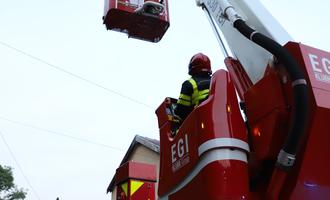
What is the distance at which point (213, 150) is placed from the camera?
2.58 m

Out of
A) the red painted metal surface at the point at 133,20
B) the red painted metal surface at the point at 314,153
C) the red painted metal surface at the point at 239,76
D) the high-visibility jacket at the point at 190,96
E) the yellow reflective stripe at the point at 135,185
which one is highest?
the red painted metal surface at the point at 133,20

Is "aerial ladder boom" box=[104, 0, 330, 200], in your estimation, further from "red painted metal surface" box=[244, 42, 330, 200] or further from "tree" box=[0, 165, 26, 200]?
"tree" box=[0, 165, 26, 200]

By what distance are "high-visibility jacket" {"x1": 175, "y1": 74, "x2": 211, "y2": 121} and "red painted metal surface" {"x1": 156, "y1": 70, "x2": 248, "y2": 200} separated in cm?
39

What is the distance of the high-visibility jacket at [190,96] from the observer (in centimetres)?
343

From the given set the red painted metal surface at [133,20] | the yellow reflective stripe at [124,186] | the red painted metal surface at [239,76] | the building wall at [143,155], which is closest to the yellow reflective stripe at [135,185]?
the yellow reflective stripe at [124,186]

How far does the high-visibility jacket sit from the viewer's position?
11.2ft

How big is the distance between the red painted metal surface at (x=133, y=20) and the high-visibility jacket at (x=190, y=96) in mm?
2773

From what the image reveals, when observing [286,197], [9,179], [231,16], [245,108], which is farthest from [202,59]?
[9,179]

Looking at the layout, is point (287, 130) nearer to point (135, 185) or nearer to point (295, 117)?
point (295, 117)

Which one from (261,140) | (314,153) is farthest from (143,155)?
(314,153)

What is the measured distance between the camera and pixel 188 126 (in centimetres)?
290

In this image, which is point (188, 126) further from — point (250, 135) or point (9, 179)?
point (9, 179)

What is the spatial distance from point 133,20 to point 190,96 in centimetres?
306

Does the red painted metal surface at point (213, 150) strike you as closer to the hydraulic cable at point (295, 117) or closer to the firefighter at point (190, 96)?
the hydraulic cable at point (295, 117)
